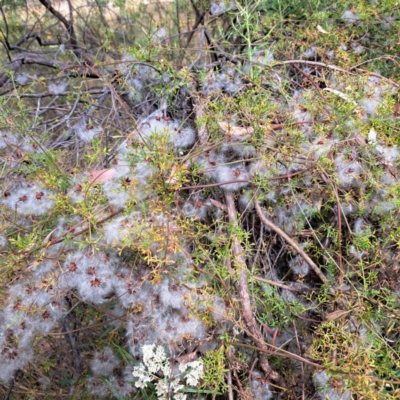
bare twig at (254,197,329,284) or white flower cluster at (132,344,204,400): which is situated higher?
bare twig at (254,197,329,284)

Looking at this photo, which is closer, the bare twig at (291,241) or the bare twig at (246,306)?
the bare twig at (246,306)

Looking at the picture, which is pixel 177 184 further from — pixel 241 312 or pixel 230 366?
pixel 230 366

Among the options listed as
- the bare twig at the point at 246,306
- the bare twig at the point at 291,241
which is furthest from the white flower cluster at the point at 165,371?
the bare twig at the point at 291,241

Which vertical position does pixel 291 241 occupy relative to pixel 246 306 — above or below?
above

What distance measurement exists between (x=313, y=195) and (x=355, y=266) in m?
0.38

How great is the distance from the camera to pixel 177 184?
174cm

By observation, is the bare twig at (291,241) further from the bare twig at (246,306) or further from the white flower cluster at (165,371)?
the white flower cluster at (165,371)

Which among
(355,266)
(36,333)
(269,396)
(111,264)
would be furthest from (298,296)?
(36,333)

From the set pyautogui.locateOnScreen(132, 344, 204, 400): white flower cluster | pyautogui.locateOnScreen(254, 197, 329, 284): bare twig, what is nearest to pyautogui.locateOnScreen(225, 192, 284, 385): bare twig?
pyautogui.locateOnScreen(254, 197, 329, 284): bare twig

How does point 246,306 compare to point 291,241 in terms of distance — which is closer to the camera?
point 246,306

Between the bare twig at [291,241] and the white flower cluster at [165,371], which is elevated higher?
the bare twig at [291,241]

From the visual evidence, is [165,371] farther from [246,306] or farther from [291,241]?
[291,241]

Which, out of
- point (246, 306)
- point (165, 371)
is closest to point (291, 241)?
point (246, 306)

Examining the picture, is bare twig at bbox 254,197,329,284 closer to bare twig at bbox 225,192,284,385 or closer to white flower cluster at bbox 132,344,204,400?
bare twig at bbox 225,192,284,385
